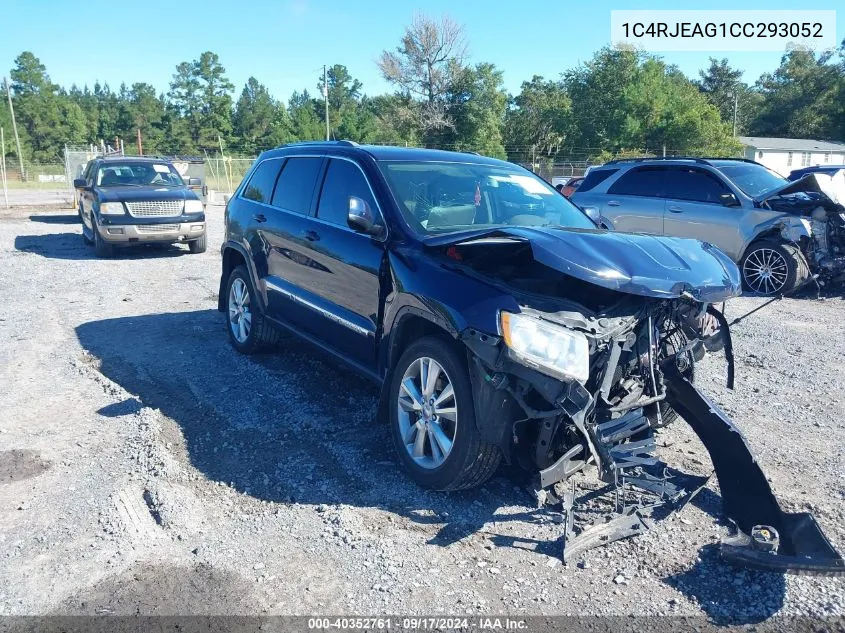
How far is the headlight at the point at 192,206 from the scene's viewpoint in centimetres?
1329

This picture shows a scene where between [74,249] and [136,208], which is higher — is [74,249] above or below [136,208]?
below

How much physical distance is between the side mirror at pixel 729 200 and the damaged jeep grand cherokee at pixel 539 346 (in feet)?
20.3

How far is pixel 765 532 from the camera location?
10.2 ft

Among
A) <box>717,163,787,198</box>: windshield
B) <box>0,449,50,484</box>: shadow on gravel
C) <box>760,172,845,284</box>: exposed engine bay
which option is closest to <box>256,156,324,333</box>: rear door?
<box>0,449,50,484</box>: shadow on gravel

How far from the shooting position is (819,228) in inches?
368

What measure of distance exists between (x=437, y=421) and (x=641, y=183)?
338 inches

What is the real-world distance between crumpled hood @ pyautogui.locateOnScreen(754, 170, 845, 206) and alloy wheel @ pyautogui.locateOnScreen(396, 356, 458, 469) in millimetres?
6720

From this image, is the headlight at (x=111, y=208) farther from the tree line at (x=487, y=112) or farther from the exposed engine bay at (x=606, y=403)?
the tree line at (x=487, y=112)

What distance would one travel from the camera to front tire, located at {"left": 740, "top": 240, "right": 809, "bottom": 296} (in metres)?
9.31

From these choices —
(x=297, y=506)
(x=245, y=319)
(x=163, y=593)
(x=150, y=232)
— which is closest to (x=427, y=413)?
(x=297, y=506)

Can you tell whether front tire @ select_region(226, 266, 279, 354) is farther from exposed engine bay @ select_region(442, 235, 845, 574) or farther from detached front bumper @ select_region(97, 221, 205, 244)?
detached front bumper @ select_region(97, 221, 205, 244)

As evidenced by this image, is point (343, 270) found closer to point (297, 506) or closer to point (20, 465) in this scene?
point (297, 506)

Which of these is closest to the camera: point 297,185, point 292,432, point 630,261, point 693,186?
point 630,261

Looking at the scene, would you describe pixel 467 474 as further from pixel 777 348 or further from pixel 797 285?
pixel 797 285
